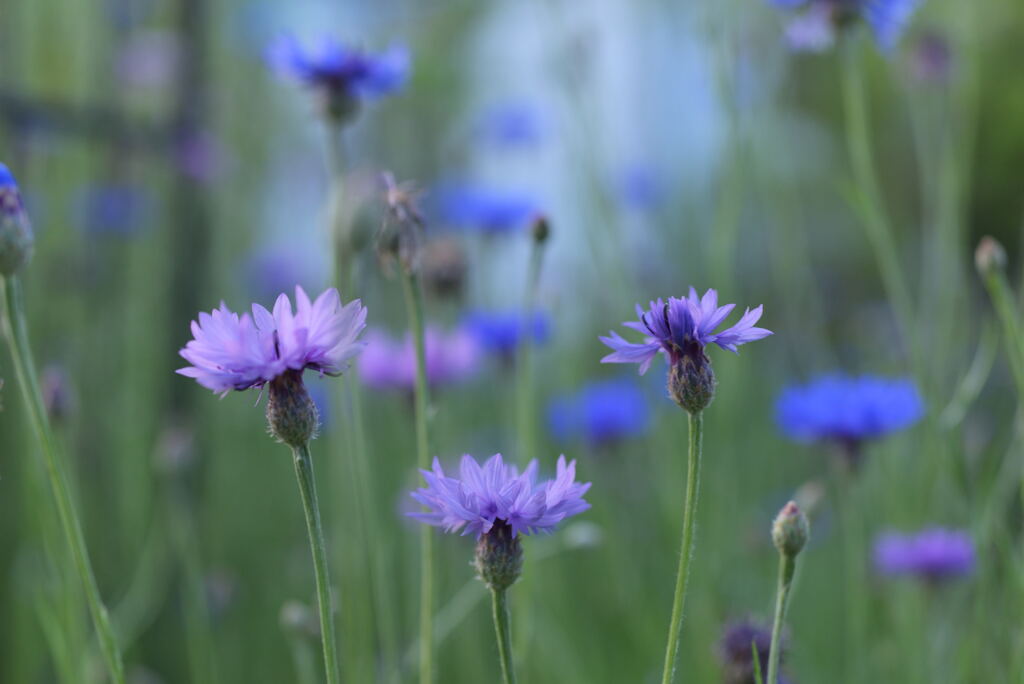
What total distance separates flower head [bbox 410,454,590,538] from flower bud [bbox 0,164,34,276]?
9.7 inches

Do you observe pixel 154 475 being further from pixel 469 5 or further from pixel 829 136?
pixel 829 136

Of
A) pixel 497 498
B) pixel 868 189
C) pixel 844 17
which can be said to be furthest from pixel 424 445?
pixel 844 17

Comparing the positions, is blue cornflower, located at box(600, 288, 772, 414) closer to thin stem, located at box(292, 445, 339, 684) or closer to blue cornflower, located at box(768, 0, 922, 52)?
thin stem, located at box(292, 445, 339, 684)

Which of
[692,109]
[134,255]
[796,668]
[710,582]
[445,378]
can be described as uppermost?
[692,109]

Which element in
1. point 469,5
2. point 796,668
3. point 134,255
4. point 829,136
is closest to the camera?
point 796,668

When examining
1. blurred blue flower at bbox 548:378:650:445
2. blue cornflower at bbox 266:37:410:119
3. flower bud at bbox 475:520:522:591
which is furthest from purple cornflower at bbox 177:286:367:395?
blurred blue flower at bbox 548:378:650:445

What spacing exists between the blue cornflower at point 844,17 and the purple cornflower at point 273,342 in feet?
2.60

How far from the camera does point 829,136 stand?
4852 mm

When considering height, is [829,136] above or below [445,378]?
above

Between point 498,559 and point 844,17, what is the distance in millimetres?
813

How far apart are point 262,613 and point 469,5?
8.28 feet

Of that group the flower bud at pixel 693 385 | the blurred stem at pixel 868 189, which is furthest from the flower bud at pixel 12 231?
the blurred stem at pixel 868 189

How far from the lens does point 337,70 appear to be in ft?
3.23

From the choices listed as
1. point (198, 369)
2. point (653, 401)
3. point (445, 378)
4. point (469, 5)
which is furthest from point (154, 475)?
point (469, 5)
